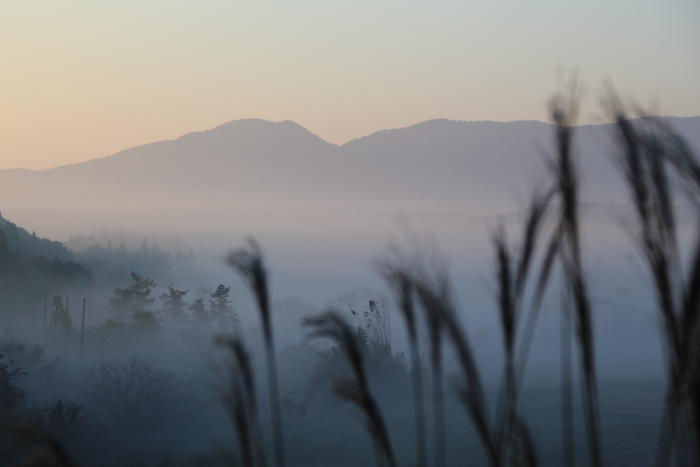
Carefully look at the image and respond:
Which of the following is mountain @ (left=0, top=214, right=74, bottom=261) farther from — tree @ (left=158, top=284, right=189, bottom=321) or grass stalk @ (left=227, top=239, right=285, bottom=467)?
grass stalk @ (left=227, top=239, right=285, bottom=467)

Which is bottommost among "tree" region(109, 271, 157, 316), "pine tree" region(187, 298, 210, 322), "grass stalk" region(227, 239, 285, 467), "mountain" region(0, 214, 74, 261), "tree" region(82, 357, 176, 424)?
"tree" region(82, 357, 176, 424)

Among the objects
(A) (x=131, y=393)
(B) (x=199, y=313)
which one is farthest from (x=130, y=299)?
(A) (x=131, y=393)

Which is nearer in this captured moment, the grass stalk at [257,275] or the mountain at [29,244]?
the grass stalk at [257,275]

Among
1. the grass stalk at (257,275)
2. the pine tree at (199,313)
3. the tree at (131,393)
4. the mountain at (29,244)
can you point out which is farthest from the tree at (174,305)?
the grass stalk at (257,275)

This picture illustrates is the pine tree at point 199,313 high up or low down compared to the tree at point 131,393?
up

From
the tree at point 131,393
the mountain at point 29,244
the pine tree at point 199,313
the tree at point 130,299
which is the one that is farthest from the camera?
the mountain at point 29,244

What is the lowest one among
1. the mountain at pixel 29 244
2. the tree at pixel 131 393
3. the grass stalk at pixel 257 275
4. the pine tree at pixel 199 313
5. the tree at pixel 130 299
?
the tree at pixel 131 393

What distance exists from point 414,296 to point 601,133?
1478 millimetres

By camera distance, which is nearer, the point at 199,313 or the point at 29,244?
the point at 199,313

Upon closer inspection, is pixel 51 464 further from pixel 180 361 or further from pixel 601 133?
pixel 180 361

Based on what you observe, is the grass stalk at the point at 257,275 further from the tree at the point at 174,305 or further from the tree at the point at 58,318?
the tree at the point at 58,318

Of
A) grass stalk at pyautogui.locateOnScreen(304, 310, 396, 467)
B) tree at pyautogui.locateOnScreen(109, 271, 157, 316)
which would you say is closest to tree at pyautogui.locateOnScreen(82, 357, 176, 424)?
tree at pyautogui.locateOnScreen(109, 271, 157, 316)

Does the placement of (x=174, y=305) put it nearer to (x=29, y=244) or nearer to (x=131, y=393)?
(x=131, y=393)

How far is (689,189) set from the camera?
2.51m
